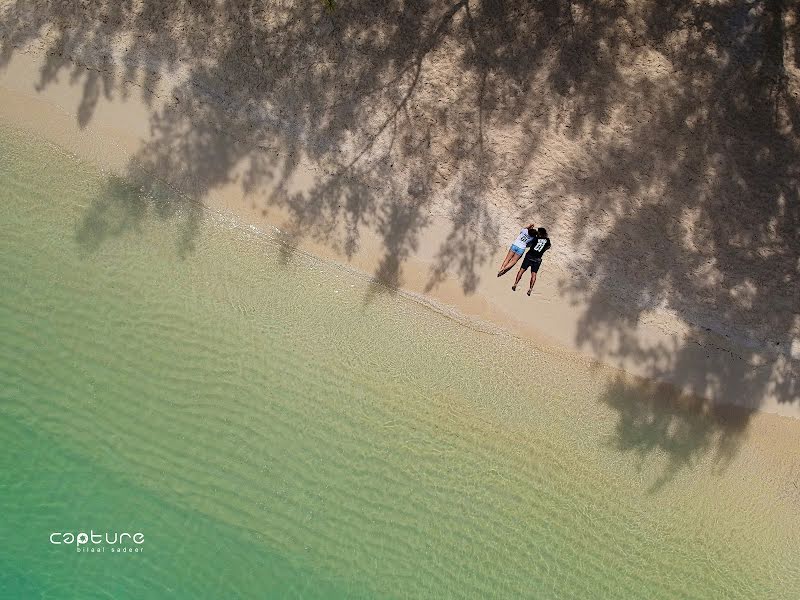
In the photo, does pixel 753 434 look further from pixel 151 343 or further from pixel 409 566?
pixel 151 343

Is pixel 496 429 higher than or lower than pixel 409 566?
higher

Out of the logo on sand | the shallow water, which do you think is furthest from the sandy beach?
the logo on sand

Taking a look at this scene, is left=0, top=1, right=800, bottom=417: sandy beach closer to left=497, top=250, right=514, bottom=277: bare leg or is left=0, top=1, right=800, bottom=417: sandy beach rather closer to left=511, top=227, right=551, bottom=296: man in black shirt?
left=497, top=250, right=514, bottom=277: bare leg

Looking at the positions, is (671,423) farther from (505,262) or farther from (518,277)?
(505,262)

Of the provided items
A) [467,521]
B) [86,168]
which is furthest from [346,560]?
[86,168]

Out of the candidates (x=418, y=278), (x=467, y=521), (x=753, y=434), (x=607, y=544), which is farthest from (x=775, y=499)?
(x=418, y=278)

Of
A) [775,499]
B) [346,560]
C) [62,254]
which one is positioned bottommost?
[346,560]

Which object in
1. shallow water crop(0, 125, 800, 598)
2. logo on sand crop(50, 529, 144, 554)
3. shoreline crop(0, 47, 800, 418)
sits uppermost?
shoreline crop(0, 47, 800, 418)
